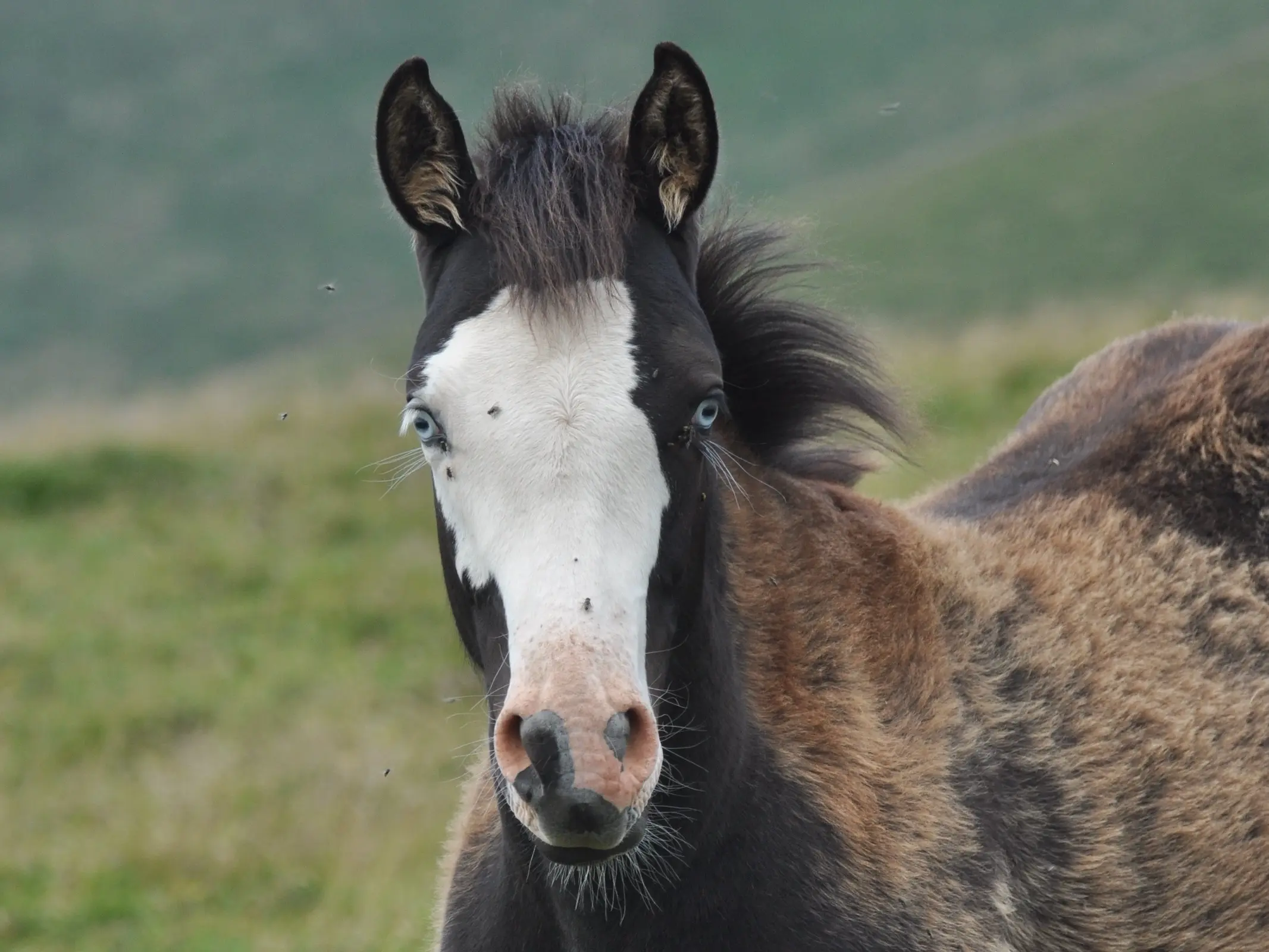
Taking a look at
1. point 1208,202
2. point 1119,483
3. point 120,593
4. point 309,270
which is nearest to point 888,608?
point 1119,483

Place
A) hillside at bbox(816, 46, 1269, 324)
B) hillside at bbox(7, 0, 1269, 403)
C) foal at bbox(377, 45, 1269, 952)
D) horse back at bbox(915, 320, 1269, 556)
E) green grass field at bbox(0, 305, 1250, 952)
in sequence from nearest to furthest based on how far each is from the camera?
foal at bbox(377, 45, 1269, 952) < horse back at bbox(915, 320, 1269, 556) < green grass field at bbox(0, 305, 1250, 952) < hillside at bbox(816, 46, 1269, 324) < hillside at bbox(7, 0, 1269, 403)

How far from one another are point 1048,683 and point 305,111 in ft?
309

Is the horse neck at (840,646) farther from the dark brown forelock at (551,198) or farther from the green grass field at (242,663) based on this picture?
the dark brown forelock at (551,198)

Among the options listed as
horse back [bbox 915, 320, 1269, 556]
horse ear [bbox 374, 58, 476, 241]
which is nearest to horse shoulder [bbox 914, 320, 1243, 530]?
horse back [bbox 915, 320, 1269, 556]

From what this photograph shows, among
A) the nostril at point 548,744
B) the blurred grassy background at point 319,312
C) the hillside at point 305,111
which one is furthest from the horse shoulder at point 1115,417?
the hillside at point 305,111

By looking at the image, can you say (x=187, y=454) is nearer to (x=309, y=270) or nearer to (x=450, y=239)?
(x=450, y=239)

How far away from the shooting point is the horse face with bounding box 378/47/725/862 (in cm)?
273

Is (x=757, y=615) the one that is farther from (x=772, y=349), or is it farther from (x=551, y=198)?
(x=551, y=198)

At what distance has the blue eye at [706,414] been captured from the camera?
3.18m

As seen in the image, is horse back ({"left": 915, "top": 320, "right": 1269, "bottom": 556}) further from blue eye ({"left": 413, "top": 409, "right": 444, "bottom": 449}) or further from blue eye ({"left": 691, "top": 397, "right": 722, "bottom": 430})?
blue eye ({"left": 413, "top": 409, "right": 444, "bottom": 449})

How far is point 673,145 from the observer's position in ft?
11.2

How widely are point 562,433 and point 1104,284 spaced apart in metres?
38.7

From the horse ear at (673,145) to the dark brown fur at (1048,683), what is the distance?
843 millimetres

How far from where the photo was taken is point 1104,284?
39156 mm
